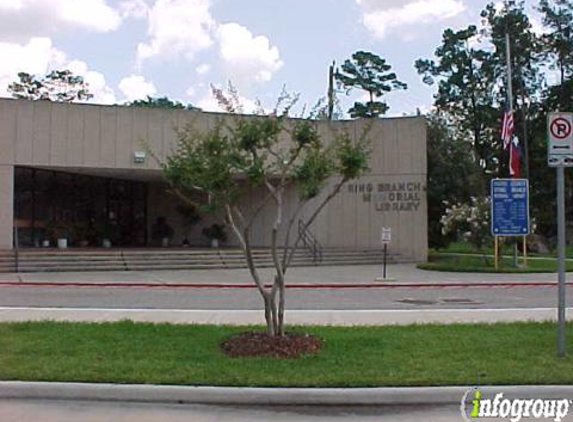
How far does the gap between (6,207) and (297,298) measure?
16.2 meters

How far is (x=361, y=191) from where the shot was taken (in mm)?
35031

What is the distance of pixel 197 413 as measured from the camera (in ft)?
23.1

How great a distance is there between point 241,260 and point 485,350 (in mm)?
20927

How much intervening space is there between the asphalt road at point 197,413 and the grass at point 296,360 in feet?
1.72

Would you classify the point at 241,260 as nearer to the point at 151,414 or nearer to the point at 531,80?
the point at 151,414

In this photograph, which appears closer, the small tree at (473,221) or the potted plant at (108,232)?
the small tree at (473,221)

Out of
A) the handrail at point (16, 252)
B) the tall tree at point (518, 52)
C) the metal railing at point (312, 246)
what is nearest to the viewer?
the handrail at point (16, 252)

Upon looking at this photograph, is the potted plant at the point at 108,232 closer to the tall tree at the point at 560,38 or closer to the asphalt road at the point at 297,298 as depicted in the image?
the asphalt road at the point at 297,298

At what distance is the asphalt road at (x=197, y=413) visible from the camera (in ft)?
22.3

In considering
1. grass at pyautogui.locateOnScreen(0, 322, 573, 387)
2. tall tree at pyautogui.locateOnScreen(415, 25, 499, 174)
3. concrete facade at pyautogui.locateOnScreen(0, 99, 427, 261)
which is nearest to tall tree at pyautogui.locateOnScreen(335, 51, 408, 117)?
tall tree at pyautogui.locateOnScreen(415, 25, 499, 174)

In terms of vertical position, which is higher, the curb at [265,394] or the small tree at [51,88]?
the small tree at [51,88]

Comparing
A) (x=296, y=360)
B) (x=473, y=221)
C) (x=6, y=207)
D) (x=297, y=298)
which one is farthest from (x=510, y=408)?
(x=6, y=207)

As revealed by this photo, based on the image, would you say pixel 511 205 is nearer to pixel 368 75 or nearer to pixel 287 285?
pixel 287 285

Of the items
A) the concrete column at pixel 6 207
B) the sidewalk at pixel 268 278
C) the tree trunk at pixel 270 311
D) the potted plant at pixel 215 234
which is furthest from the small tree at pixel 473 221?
the tree trunk at pixel 270 311
